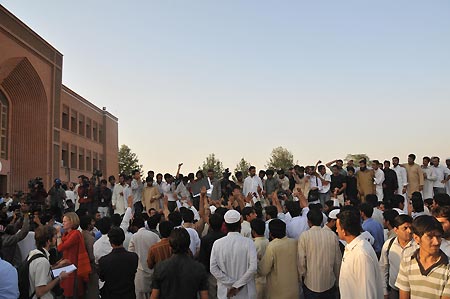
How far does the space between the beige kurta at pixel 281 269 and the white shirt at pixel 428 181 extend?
34.2ft

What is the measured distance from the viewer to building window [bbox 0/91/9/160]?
30.8 meters

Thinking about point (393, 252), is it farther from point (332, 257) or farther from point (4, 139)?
point (4, 139)

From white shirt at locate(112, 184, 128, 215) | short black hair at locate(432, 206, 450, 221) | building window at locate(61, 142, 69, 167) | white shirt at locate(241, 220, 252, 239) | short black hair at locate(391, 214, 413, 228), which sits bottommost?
white shirt at locate(241, 220, 252, 239)

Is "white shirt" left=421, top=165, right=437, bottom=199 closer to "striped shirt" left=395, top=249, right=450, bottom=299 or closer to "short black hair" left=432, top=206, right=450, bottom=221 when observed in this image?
"short black hair" left=432, top=206, right=450, bottom=221

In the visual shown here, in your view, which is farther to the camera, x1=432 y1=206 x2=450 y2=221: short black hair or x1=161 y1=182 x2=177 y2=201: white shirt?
x1=161 y1=182 x2=177 y2=201: white shirt

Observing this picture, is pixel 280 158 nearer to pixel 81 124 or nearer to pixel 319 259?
pixel 81 124

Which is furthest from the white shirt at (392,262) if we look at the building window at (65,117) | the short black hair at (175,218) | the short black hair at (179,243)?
the building window at (65,117)

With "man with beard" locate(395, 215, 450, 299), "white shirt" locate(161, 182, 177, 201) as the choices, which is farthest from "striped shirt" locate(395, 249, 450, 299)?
"white shirt" locate(161, 182, 177, 201)

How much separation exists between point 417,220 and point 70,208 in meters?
11.7

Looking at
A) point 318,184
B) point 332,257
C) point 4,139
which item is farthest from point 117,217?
point 4,139

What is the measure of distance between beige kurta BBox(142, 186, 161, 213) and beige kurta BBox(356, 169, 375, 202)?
618 cm

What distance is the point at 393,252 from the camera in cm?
560

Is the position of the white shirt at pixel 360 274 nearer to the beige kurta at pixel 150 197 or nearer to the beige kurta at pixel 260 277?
the beige kurta at pixel 260 277

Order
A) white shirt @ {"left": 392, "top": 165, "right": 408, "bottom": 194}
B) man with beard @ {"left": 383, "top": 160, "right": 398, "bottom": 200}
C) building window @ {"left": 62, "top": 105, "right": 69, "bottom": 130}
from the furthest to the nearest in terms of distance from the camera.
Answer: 1. building window @ {"left": 62, "top": 105, "right": 69, "bottom": 130}
2. white shirt @ {"left": 392, "top": 165, "right": 408, "bottom": 194}
3. man with beard @ {"left": 383, "top": 160, "right": 398, "bottom": 200}
